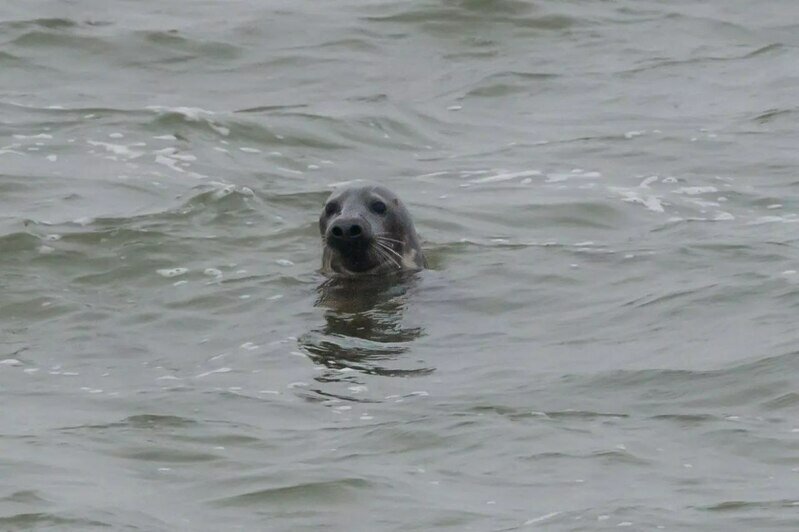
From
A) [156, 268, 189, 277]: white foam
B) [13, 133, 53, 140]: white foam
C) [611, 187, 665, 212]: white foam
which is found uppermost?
[13, 133, 53, 140]: white foam

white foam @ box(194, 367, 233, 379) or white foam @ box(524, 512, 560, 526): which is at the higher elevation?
white foam @ box(524, 512, 560, 526)

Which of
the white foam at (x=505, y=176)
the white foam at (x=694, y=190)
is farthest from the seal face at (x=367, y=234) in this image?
the white foam at (x=694, y=190)

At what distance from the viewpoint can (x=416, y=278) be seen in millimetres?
10828

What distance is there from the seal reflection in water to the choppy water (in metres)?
0.04

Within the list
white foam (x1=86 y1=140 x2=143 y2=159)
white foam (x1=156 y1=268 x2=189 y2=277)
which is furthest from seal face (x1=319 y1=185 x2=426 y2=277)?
white foam (x1=86 y1=140 x2=143 y2=159)

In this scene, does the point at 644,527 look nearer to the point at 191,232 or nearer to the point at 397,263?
the point at 397,263

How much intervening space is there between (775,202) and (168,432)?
602 centimetres

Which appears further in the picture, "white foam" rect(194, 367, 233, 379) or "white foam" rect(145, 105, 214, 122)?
"white foam" rect(145, 105, 214, 122)

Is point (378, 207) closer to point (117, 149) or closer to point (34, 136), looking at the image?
point (117, 149)

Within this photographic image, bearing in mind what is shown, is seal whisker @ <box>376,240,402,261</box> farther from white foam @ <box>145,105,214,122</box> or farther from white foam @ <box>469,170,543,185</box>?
white foam @ <box>145,105,214,122</box>

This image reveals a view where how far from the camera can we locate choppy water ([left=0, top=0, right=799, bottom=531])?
708 cm

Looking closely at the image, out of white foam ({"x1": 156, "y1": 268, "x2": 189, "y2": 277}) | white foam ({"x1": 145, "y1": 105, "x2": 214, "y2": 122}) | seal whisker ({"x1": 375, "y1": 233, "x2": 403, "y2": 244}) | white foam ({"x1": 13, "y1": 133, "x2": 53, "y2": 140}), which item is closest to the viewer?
seal whisker ({"x1": 375, "y1": 233, "x2": 403, "y2": 244})

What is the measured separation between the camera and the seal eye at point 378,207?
35.4 ft

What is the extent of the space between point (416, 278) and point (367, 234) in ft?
1.51
